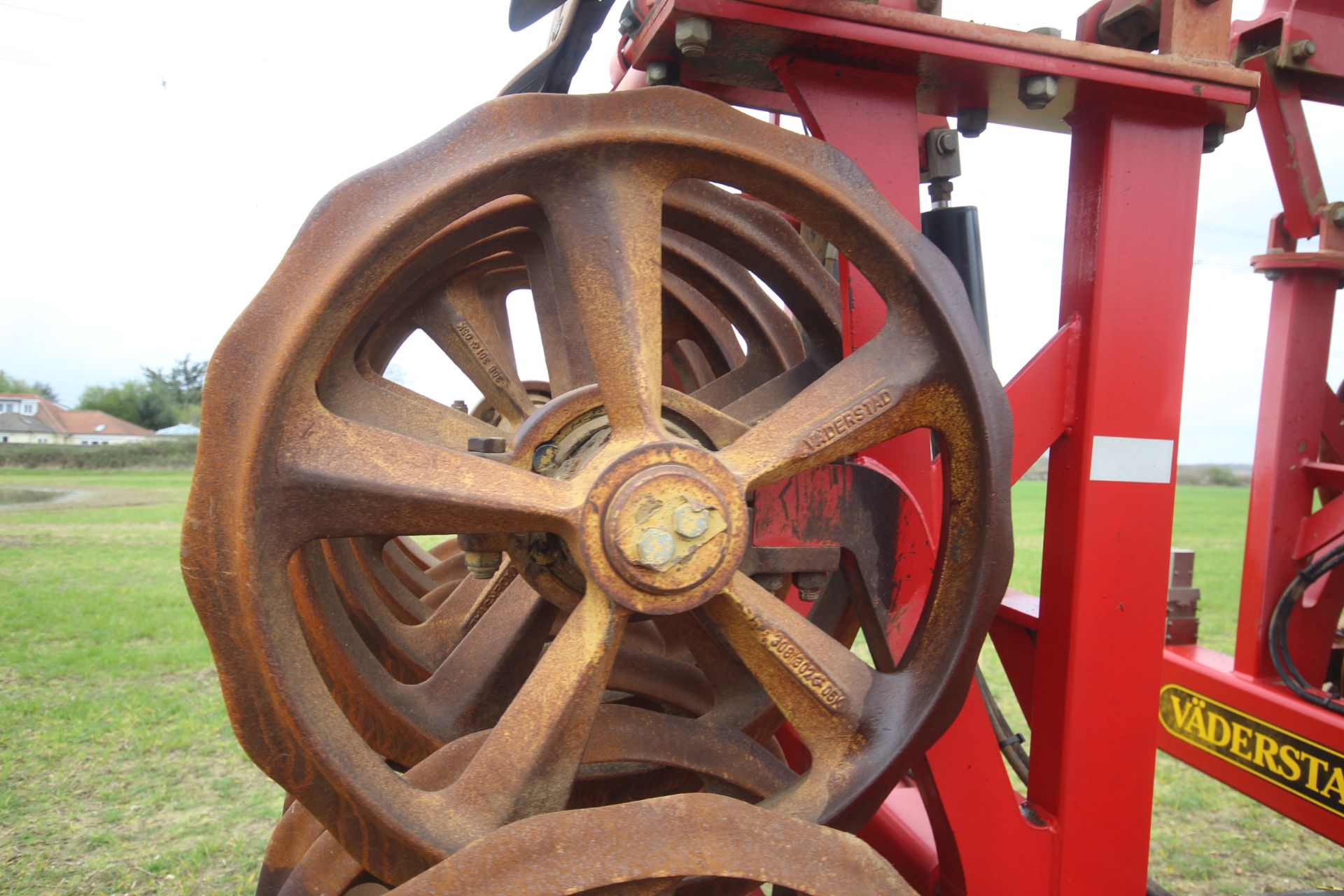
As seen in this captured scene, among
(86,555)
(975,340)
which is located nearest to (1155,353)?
(975,340)

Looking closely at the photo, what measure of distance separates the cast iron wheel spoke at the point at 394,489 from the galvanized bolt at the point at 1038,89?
A: 3.56ft

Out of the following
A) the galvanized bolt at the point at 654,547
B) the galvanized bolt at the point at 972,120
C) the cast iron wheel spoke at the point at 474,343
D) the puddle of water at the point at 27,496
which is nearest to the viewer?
the galvanized bolt at the point at 654,547

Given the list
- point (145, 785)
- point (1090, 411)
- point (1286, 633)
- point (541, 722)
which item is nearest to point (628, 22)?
point (1090, 411)

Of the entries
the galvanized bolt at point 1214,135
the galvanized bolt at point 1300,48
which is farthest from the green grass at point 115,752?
the galvanized bolt at point 1300,48

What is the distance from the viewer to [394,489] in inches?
43.8

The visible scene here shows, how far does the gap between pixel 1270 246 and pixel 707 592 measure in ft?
8.29

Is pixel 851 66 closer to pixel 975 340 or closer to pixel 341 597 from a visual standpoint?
Answer: pixel 975 340

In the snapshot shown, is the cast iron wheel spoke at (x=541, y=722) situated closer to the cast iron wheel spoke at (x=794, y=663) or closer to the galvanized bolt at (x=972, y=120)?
the cast iron wheel spoke at (x=794, y=663)

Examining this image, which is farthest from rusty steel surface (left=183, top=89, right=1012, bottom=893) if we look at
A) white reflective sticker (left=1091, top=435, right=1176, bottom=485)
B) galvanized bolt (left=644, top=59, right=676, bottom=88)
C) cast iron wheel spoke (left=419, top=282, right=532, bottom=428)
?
cast iron wheel spoke (left=419, top=282, right=532, bottom=428)

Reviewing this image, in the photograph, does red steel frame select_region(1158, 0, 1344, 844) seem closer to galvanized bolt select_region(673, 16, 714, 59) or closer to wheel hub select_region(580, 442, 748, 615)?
galvanized bolt select_region(673, 16, 714, 59)

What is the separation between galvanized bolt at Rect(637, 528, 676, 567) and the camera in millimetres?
1127

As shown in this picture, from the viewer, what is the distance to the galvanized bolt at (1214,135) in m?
1.69

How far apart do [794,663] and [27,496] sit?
1564cm

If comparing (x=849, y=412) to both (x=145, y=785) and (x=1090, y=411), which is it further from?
(x=145, y=785)
